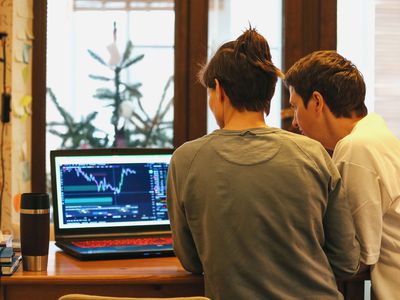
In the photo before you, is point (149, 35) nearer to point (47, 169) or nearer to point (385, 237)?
point (47, 169)

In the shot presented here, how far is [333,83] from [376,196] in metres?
0.38

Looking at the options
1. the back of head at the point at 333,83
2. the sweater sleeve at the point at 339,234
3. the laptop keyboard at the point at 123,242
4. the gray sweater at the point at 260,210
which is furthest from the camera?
the laptop keyboard at the point at 123,242

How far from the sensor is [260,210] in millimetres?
1757

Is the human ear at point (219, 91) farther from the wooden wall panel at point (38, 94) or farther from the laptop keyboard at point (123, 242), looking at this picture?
the wooden wall panel at point (38, 94)

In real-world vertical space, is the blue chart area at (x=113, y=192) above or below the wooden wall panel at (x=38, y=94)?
below

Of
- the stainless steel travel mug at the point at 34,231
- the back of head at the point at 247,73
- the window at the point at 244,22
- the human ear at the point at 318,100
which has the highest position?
the window at the point at 244,22

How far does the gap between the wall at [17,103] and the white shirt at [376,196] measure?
5.06 feet

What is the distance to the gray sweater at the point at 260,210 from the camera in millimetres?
1763

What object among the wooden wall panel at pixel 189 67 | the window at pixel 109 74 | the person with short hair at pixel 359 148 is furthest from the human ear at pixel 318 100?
the window at pixel 109 74

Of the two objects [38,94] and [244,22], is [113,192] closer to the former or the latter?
[38,94]

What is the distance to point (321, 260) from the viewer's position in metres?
1.82

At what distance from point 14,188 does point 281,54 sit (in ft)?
4.50

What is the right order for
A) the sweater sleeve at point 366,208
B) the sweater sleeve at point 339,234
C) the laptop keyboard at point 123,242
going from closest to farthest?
1. the sweater sleeve at point 339,234
2. the sweater sleeve at point 366,208
3. the laptop keyboard at point 123,242

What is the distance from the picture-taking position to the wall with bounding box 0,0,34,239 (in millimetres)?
3025
